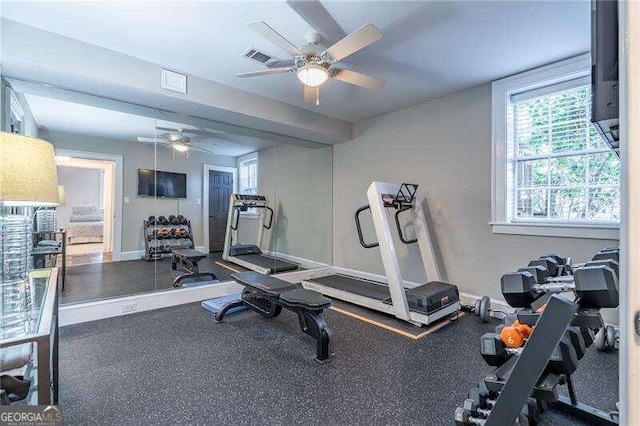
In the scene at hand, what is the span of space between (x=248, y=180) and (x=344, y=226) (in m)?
1.88

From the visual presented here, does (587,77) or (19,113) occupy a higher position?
(587,77)

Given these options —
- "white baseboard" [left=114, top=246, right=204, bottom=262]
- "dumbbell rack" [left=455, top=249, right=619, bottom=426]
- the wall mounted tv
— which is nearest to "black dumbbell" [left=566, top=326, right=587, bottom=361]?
"dumbbell rack" [left=455, top=249, right=619, bottom=426]

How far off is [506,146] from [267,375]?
3.45 m

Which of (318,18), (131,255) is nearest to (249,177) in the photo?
(131,255)

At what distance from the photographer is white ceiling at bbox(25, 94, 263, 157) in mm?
3184

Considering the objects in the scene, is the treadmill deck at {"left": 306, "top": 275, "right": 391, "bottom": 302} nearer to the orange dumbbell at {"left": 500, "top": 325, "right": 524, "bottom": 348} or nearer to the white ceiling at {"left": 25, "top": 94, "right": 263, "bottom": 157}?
the orange dumbbell at {"left": 500, "top": 325, "right": 524, "bottom": 348}

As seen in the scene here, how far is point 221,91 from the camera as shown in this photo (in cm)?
354

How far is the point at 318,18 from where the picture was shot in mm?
2334

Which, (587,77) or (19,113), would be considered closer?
(587,77)

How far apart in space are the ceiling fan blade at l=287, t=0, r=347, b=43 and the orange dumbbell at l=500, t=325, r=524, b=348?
2304mm

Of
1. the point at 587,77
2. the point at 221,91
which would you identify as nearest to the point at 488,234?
the point at 587,77

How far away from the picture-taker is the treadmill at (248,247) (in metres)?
4.82

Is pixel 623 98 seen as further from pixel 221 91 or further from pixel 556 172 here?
pixel 221 91

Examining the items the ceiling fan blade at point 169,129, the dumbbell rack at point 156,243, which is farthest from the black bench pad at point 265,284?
the ceiling fan blade at point 169,129
